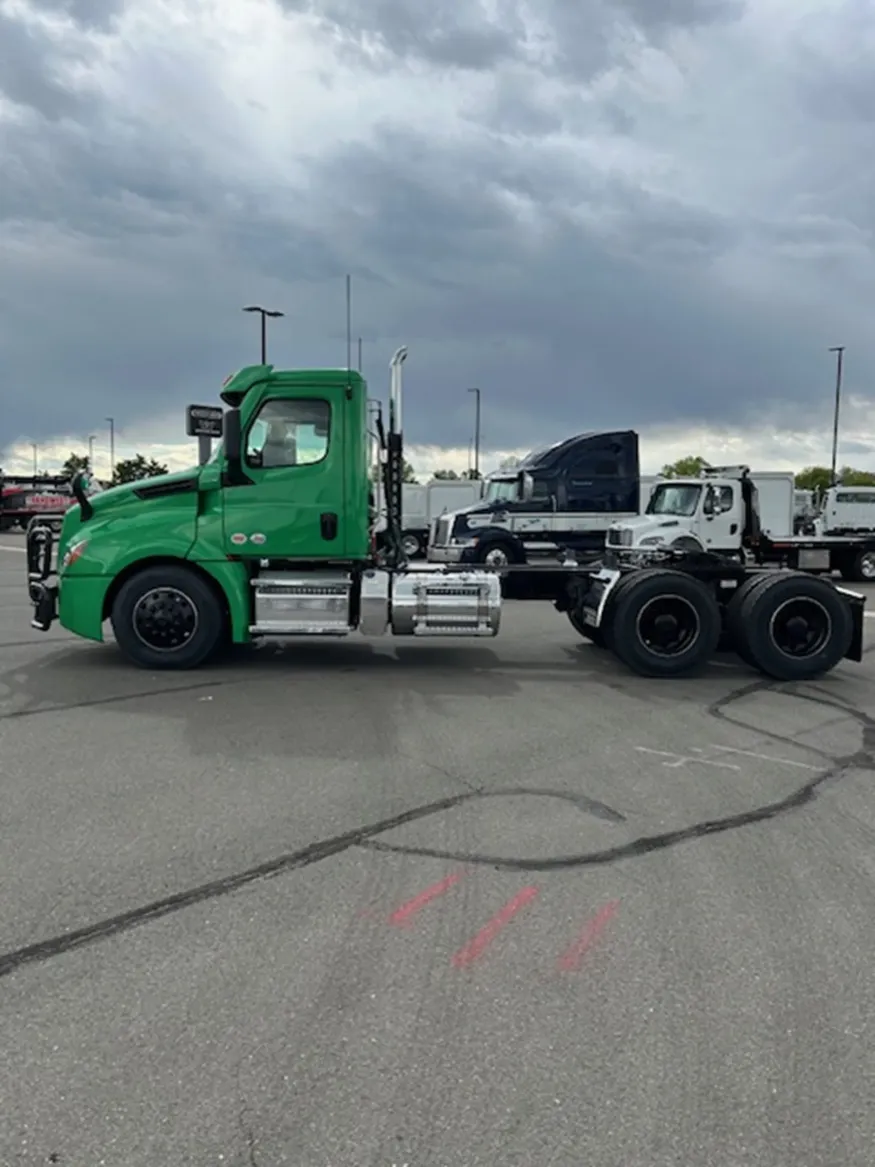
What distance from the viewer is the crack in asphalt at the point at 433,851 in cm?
342

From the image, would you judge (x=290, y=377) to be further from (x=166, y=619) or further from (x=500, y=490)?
(x=500, y=490)

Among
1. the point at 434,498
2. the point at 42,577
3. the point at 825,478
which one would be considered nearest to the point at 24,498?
the point at 434,498

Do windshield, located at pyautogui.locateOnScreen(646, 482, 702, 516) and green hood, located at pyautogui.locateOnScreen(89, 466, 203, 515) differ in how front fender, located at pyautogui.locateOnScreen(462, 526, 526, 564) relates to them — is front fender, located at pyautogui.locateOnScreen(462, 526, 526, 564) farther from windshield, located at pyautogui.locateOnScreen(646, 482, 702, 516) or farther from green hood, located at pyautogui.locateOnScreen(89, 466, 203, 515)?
green hood, located at pyautogui.locateOnScreen(89, 466, 203, 515)

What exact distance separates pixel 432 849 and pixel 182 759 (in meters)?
2.19

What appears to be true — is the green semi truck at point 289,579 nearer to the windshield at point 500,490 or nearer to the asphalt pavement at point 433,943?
the asphalt pavement at point 433,943

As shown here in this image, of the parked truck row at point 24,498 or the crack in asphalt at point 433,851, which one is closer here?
the crack in asphalt at point 433,851

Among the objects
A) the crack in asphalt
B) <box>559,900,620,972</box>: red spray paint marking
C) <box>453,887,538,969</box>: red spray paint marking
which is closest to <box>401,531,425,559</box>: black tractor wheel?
the crack in asphalt

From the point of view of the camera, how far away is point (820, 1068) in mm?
2682

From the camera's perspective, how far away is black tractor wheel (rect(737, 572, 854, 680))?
875 centimetres

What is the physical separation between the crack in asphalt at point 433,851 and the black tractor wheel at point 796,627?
271 centimetres

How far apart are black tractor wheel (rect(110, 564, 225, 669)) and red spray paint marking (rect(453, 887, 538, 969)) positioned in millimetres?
5555

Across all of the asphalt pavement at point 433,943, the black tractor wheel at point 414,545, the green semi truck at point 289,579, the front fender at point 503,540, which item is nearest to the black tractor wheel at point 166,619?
the green semi truck at point 289,579

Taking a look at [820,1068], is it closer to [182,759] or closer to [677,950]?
[677,950]

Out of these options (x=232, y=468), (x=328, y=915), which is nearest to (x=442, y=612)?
(x=232, y=468)
